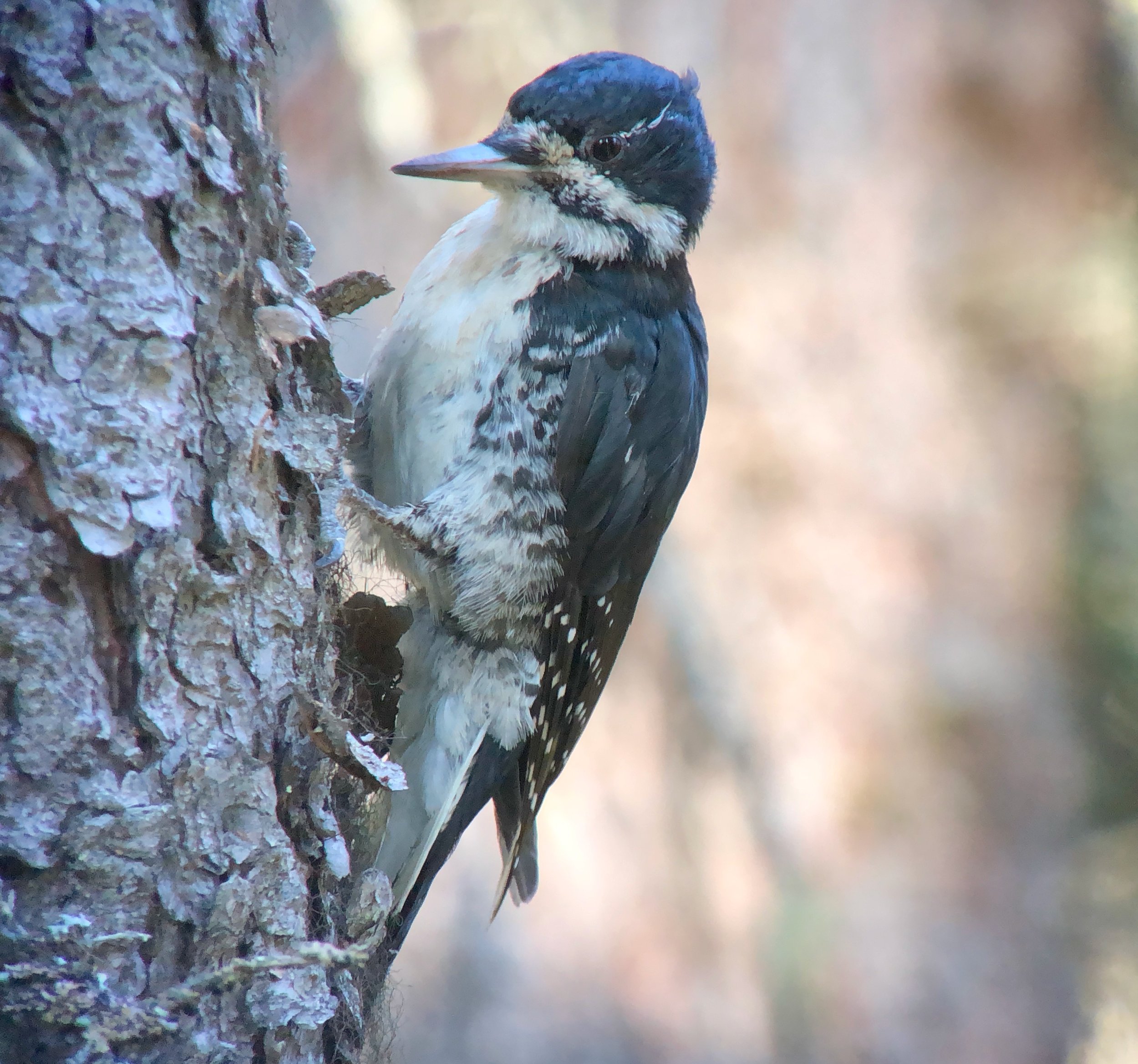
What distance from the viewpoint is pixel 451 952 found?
5.07m

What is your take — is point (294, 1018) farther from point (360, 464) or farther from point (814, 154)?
point (814, 154)

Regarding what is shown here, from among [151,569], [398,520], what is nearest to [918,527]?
[398,520]

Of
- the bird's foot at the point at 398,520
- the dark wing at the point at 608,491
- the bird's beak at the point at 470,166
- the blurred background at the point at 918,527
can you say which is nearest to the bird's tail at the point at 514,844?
the dark wing at the point at 608,491

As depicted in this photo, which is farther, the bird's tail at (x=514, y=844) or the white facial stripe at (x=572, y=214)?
the bird's tail at (x=514, y=844)

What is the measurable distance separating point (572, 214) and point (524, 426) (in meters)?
0.42

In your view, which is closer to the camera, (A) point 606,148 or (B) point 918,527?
(A) point 606,148

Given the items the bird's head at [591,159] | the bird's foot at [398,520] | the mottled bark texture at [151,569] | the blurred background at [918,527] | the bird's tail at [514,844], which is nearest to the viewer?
the mottled bark texture at [151,569]

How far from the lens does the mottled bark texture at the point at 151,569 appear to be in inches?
42.8

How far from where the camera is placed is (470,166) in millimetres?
1803

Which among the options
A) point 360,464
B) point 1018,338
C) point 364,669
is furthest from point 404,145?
point 364,669

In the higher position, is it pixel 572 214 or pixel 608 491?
pixel 572 214

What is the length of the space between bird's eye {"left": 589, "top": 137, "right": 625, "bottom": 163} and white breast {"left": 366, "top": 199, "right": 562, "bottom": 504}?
0.21m

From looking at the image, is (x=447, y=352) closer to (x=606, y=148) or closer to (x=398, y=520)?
(x=398, y=520)

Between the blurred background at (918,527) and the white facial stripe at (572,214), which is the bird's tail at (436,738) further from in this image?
the blurred background at (918,527)
